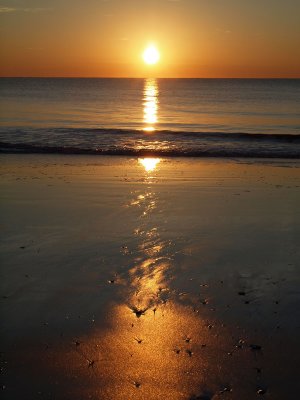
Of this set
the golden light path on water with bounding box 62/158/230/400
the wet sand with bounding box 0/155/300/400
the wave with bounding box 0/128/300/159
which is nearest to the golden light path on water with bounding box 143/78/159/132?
the wave with bounding box 0/128/300/159

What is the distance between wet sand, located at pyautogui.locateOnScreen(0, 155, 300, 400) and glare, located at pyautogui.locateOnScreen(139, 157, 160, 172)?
4.23 meters

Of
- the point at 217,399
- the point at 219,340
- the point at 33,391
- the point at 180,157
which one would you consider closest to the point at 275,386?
the point at 217,399

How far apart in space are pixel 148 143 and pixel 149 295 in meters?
17.8

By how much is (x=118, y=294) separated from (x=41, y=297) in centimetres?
88

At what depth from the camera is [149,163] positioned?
16.5m

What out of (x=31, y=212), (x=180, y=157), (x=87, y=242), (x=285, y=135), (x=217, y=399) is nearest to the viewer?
(x=217, y=399)

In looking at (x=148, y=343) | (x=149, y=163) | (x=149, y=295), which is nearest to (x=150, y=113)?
(x=149, y=163)

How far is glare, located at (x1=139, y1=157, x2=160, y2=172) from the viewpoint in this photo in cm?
1527

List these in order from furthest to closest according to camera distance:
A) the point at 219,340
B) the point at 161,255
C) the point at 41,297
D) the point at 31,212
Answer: the point at 31,212
the point at 161,255
the point at 41,297
the point at 219,340

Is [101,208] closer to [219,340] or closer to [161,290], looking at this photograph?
[161,290]

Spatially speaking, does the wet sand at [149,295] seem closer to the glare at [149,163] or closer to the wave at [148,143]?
the glare at [149,163]

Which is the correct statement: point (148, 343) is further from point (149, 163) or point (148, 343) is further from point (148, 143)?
point (148, 143)

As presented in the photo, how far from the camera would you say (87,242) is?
7488 mm

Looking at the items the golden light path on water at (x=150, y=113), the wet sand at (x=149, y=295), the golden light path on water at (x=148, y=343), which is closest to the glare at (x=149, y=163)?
the wet sand at (x=149, y=295)
